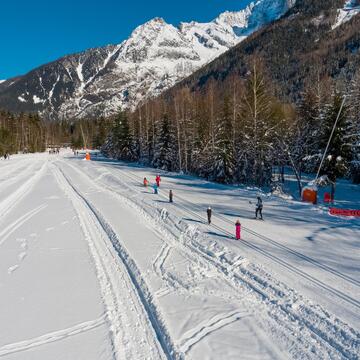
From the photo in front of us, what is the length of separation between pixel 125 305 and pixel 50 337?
2.16 metres

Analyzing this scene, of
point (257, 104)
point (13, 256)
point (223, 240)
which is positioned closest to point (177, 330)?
point (223, 240)

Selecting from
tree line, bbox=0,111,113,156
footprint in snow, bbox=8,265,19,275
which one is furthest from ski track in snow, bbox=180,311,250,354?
tree line, bbox=0,111,113,156

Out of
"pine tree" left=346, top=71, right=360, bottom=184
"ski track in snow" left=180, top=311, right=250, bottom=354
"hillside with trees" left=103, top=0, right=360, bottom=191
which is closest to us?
"ski track in snow" left=180, top=311, right=250, bottom=354

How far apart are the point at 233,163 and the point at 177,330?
3163 centimetres

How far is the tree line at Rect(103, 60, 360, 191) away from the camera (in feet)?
106

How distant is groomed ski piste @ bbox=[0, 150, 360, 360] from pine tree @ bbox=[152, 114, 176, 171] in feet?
107

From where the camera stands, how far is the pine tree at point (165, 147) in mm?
53219

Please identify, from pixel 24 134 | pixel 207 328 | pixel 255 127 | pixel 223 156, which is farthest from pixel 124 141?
pixel 207 328

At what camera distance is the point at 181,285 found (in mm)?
11336

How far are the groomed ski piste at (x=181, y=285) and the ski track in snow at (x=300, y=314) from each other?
0.03 m

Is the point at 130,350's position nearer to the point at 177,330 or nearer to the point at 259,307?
the point at 177,330

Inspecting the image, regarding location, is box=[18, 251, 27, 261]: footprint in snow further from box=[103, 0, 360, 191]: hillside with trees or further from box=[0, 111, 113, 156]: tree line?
box=[0, 111, 113, 156]: tree line

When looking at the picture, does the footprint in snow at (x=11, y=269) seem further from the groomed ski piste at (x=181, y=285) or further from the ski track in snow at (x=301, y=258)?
the ski track in snow at (x=301, y=258)

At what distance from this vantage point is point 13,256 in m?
14.8
